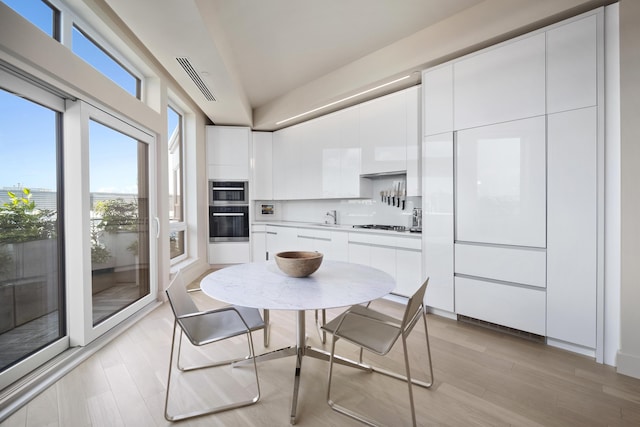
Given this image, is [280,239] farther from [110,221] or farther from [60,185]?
[60,185]

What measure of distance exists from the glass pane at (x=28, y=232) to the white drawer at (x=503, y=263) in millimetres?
3424

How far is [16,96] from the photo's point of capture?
187 cm

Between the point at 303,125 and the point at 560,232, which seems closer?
the point at 560,232

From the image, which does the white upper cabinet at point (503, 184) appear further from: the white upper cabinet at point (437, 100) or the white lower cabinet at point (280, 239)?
the white lower cabinet at point (280, 239)

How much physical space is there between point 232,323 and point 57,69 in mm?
2015

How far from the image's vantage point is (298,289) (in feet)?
5.52

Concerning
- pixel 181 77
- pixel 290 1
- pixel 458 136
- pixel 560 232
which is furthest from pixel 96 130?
pixel 560 232

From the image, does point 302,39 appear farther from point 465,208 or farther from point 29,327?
point 29,327

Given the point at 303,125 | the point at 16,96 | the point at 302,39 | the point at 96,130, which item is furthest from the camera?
the point at 303,125

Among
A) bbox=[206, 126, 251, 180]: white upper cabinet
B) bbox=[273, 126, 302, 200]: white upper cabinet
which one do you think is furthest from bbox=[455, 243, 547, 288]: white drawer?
bbox=[206, 126, 251, 180]: white upper cabinet

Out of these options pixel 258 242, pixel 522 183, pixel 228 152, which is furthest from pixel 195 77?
pixel 522 183

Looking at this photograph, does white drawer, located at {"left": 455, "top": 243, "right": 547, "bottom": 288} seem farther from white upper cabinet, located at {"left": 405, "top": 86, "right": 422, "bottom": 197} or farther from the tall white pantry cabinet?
white upper cabinet, located at {"left": 405, "top": 86, "right": 422, "bottom": 197}

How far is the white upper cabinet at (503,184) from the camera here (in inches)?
97.1

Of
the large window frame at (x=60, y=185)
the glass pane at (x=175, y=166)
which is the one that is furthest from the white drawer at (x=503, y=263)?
the glass pane at (x=175, y=166)
